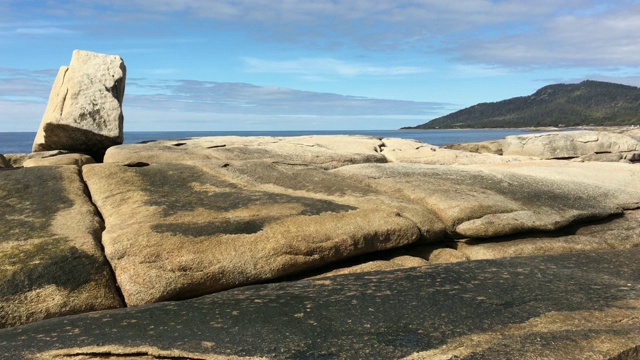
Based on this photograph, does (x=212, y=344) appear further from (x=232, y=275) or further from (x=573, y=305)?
(x=573, y=305)

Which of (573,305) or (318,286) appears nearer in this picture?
(573,305)

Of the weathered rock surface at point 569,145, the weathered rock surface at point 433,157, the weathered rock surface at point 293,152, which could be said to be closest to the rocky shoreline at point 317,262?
the weathered rock surface at point 293,152

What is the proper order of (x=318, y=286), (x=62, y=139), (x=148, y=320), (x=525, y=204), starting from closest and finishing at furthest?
(x=148, y=320), (x=318, y=286), (x=525, y=204), (x=62, y=139)

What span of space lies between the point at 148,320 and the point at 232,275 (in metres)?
1.93

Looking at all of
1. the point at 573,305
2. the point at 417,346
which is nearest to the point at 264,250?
the point at 417,346

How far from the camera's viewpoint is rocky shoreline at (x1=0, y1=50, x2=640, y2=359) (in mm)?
6094

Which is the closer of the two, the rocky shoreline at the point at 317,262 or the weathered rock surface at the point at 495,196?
the rocky shoreline at the point at 317,262

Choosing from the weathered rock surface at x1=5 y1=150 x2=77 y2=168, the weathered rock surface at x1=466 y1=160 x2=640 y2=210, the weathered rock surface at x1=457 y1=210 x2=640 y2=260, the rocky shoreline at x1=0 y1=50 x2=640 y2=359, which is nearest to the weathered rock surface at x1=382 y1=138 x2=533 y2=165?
the weathered rock surface at x1=466 y1=160 x2=640 y2=210

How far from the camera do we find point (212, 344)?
19.6 ft

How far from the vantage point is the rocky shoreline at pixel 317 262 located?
6.09 meters

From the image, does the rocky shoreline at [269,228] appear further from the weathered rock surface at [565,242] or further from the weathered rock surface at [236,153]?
the weathered rock surface at [236,153]

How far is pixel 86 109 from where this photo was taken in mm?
21141

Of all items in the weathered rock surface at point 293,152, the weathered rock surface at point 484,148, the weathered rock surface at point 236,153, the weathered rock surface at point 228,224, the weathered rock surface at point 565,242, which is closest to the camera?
the weathered rock surface at point 228,224

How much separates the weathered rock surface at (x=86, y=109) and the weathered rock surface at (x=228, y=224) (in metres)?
9.66
